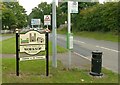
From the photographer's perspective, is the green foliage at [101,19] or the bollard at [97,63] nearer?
the bollard at [97,63]

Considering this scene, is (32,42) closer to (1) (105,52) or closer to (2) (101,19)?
(1) (105,52)

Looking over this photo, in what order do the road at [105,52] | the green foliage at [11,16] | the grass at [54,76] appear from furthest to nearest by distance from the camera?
the green foliage at [11,16] < the road at [105,52] < the grass at [54,76]

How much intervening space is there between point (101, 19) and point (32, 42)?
112ft

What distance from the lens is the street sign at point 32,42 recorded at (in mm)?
9266

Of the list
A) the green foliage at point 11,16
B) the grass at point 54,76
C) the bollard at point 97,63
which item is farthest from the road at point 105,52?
the green foliage at point 11,16

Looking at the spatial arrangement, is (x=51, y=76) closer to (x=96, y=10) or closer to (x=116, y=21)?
(x=116, y=21)

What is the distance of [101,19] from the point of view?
1673 inches

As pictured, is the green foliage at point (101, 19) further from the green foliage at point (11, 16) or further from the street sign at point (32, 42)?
the street sign at point (32, 42)

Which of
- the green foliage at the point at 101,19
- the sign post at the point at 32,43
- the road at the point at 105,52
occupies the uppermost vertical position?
the green foliage at the point at 101,19

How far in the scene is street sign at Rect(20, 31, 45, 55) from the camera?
365 inches

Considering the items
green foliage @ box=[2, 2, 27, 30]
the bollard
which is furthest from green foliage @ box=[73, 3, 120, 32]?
the bollard

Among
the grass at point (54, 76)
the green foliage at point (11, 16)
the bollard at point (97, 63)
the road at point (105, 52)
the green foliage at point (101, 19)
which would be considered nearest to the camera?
the grass at point (54, 76)

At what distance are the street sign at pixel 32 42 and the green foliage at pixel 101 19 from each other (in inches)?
1108

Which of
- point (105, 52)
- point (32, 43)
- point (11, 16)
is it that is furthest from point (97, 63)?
point (11, 16)
